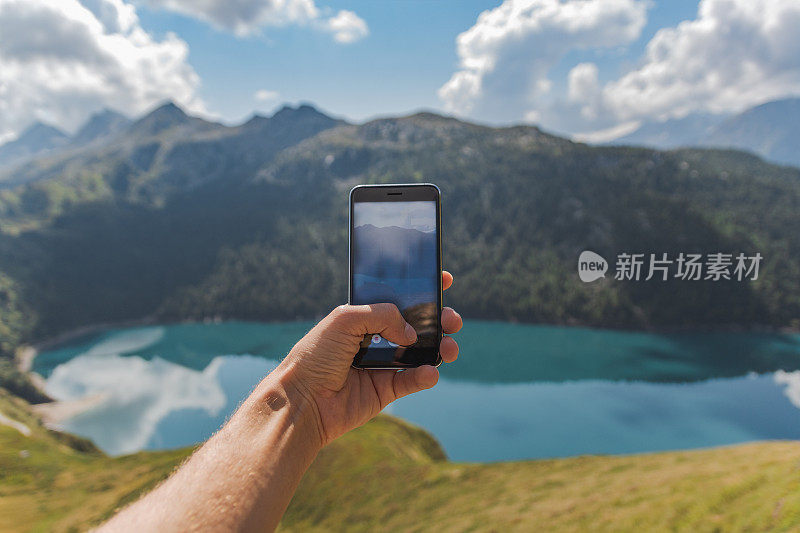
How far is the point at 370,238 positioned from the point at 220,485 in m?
3.37

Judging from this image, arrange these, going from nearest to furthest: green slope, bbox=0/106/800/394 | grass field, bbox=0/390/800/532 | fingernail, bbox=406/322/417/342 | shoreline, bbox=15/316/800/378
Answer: fingernail, bbox=406/322/417/342 < grass field, bbox=0/390/800/532 < shoreline, bbox=15/316/800/378 < green slope, bbox=0/106/800/394

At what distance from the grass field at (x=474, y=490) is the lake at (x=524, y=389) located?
2213 centimetres

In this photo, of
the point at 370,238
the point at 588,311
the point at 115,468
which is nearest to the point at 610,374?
the point at 588,311

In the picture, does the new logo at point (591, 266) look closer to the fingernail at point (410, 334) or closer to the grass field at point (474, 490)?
the grass field at point (474, 490)

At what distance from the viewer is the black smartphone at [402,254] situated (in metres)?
5.19

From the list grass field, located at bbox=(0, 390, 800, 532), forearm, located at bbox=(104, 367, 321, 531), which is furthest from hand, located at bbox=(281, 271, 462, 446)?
grass field, located at bbox=(0, 390, 800, 532)

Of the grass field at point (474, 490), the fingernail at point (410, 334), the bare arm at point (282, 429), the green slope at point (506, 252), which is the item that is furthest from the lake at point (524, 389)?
the fingernail at point (410, 334)

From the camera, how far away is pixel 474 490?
73.5 ft

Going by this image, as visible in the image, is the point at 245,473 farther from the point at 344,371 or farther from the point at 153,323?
the point at 153,323

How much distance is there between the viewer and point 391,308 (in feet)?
15.0

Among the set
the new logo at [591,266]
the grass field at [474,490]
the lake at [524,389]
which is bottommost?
the lake at [524,389]

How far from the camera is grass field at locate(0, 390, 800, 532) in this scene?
1494 cm

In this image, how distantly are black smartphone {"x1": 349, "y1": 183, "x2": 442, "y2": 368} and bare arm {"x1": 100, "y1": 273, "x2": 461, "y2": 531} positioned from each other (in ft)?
0.94

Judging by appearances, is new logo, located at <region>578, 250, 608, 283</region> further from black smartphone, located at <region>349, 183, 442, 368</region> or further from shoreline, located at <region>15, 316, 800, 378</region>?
black smartphone, located at <region>349, 183, 442, 368</region>
